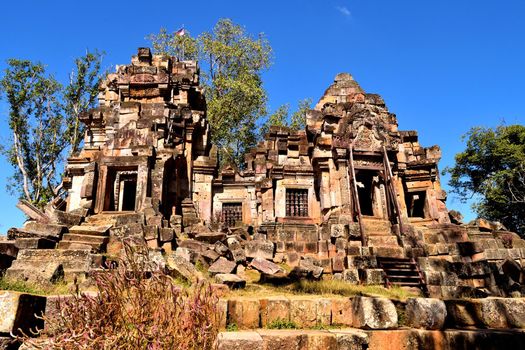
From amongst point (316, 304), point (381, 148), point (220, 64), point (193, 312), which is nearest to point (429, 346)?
point (316, 304)

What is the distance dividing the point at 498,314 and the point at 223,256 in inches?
282

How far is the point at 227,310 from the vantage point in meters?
5.35

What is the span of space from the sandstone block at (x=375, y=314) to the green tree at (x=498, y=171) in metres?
25.9

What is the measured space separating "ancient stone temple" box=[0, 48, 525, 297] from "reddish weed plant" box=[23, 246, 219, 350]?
193 inches

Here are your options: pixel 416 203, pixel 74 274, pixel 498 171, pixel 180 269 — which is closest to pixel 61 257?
pixel 74 274

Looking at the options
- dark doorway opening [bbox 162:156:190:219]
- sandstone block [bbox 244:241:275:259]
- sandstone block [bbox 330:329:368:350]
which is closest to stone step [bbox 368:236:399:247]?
sandstone block [bbox 244:241:275:259]

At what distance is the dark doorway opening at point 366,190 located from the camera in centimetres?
1560

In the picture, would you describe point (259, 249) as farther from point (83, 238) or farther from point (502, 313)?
point (502, 313)

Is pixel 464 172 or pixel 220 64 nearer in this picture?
pixel 220 64

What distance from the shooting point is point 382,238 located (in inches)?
495

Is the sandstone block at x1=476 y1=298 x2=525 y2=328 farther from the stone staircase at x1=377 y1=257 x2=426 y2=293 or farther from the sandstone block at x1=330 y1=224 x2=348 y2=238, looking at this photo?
the sandstone block at x1=330 y1=224 x2=348 y2=238

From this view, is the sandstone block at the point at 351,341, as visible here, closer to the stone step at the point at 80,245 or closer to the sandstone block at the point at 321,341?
the sandstone block at the point at 321,341

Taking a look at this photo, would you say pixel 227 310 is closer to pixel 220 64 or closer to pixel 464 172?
pixel 220 64

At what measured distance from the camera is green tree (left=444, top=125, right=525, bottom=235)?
1073 inches
